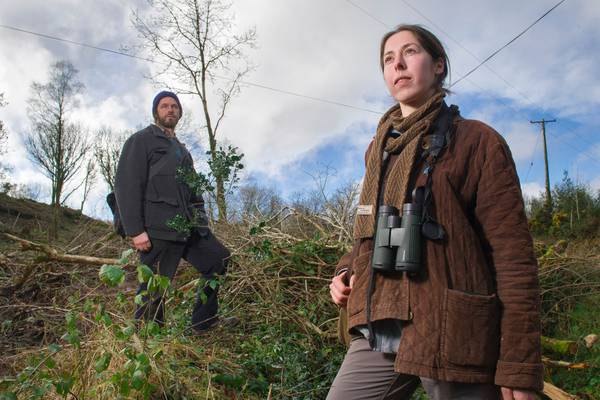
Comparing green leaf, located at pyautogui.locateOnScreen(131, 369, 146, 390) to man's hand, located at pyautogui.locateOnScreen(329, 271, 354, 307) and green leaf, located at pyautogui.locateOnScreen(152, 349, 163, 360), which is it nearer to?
green leaf, located at pyautogui.locateOnScreen(152, 349, 163, 360)

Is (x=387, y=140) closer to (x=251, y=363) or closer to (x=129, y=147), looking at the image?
(x=251, y=363)

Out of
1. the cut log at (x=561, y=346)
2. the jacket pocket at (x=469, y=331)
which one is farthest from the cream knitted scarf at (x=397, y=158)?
the cut log at (x=561, y=346)

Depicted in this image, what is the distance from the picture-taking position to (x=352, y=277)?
5.91ft

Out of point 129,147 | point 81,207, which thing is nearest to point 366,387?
point 129,147

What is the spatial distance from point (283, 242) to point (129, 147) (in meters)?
2.43

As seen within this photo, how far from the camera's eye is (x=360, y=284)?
5.57ft

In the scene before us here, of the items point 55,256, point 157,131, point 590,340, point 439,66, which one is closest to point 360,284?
point 439,66

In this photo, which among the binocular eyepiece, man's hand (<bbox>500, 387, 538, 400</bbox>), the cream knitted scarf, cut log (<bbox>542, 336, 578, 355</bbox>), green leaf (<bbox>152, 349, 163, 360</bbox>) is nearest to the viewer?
man's hand (<bbox>500, 387, 538, 400</bbox>)

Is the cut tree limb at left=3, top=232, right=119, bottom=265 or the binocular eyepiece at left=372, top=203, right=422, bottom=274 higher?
the cut tree limb at left=3, top=232, right=119, bottom=265

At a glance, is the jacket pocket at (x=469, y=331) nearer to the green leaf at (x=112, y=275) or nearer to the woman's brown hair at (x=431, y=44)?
the woman's brown hair at (x=431, y=44)

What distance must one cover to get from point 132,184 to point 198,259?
2.75 feet

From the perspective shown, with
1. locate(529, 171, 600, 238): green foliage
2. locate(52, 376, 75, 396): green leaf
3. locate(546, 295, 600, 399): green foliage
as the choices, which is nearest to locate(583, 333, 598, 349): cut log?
locate(546, 295, 600, 399): green foliage

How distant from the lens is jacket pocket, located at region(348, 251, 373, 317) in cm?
167

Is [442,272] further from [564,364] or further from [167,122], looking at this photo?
[564,364]
